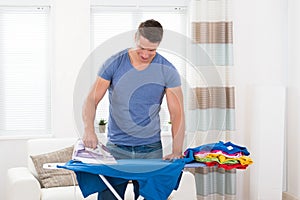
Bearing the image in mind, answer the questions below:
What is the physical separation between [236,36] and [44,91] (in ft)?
5.75

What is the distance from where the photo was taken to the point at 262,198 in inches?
178

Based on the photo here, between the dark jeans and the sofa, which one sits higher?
the dark jeans

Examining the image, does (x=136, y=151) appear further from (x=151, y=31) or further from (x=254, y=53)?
(x=254, y=53)

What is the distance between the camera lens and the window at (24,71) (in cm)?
459

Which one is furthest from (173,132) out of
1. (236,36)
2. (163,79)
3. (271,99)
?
(236,36)

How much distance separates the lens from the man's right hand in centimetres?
260

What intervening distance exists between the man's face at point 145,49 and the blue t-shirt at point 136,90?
1.2 inches

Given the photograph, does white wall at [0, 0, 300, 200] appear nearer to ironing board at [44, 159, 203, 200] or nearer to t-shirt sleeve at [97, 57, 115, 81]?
ironing board at [44, 159, 203, 200]

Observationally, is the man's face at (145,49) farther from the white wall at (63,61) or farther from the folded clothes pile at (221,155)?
the white wall at (63,61)

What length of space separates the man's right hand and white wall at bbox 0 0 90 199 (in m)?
1.99

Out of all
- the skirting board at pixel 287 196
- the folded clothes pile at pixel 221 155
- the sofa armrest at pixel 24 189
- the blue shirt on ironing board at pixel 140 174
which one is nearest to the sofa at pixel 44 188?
the sofa armrest at pixel 24 189

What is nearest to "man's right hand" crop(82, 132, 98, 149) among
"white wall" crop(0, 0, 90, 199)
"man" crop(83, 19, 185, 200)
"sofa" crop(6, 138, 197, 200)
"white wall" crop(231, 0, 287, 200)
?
"man" crop(83, 19, 185, 200)

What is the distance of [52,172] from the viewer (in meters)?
3.95

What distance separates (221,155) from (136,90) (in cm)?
87
